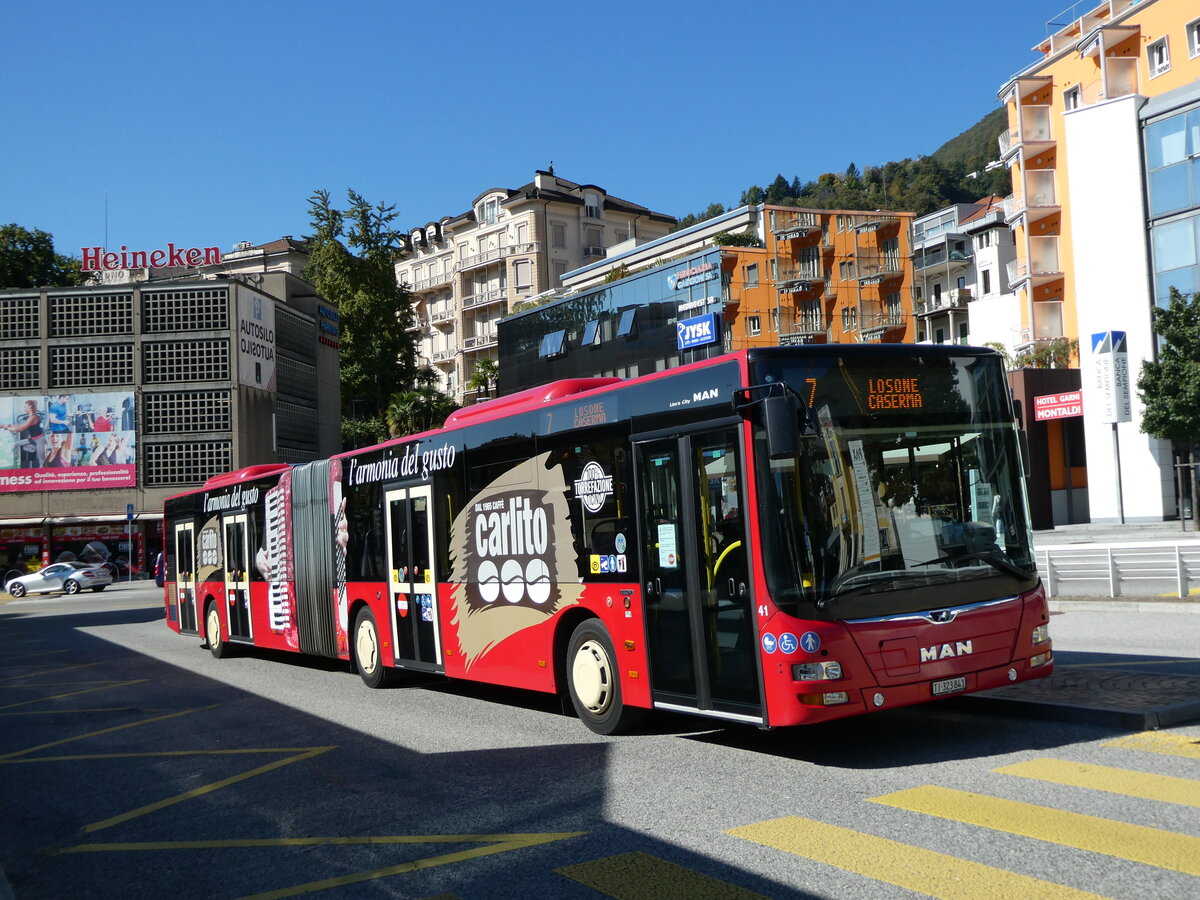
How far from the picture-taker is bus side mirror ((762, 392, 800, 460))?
728cm

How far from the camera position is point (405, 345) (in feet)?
265

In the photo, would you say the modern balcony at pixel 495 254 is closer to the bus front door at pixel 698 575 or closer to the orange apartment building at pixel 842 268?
the orange apartment building at pixel 842 268

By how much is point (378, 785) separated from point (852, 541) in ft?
12.0

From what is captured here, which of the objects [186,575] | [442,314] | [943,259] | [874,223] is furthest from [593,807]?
[442,314]

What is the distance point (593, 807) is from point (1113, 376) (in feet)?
116

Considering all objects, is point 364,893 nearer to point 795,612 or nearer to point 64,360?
point 795,612

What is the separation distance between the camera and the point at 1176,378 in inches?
1341

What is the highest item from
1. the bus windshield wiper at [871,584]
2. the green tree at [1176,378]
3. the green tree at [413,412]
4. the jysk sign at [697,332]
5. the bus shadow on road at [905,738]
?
the jysk sign at [697,332]

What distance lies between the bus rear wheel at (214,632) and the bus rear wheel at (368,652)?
5.78 m

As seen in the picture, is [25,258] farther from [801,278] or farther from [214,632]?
[214,632]

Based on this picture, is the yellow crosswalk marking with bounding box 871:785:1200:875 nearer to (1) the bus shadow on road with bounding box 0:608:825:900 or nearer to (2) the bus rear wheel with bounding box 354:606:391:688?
(1) the bus shadow on road with bounding box 0:608:825:900

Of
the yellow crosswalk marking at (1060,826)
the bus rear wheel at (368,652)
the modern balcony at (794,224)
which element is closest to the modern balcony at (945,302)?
the modern balcony at (794,224)

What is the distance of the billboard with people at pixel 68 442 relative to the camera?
196 ft

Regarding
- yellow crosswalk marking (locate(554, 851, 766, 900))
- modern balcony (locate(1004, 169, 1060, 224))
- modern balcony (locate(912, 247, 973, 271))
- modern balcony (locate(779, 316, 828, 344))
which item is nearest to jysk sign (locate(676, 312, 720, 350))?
modern balcony (locate(779, 316, 828, 344))
